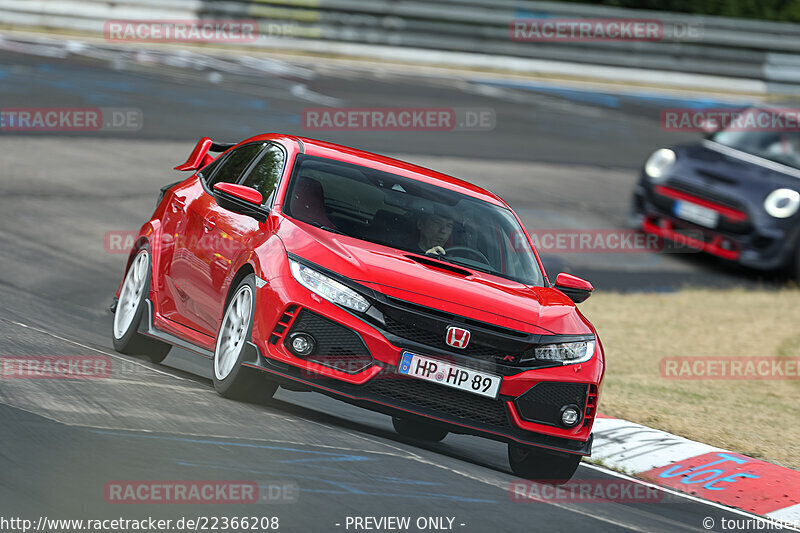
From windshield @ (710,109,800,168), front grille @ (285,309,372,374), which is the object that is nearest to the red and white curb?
front grille @ (285,309,372,374)

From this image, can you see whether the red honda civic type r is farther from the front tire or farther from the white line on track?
the white line on track

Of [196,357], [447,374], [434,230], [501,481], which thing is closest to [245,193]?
[434,230]

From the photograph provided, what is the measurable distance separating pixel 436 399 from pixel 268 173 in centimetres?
201

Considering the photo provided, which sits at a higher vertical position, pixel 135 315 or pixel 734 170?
pixel 135 315

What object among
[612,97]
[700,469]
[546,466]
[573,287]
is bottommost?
[612,97]

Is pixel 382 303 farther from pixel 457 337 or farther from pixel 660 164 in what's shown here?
pixel 660 164

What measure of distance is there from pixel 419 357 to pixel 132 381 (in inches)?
69.9

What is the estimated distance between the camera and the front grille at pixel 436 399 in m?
6.33

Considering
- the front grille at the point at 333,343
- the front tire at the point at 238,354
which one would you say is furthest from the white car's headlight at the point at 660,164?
the front grille at the point at 333,343

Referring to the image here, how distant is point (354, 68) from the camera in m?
23.1

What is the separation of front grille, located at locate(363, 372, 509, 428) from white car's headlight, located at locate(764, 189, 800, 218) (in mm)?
9356

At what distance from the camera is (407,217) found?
7426 mm

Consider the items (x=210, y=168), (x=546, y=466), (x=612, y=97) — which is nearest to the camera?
(x=546, y=466)

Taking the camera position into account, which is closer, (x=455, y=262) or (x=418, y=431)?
(x=455, y=262)
